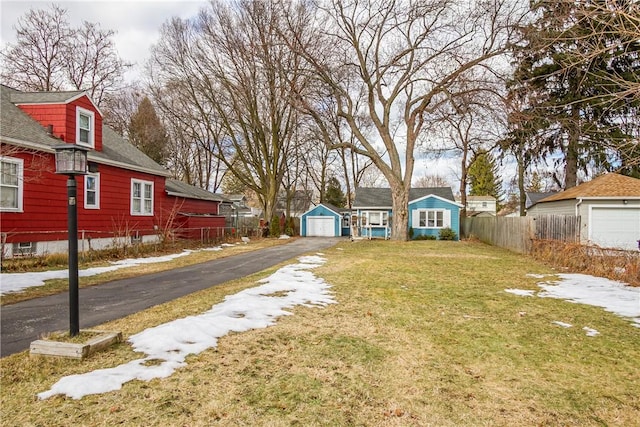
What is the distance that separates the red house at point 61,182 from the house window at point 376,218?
52.1ft

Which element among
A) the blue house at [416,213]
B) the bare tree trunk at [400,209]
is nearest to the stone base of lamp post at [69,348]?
the bare tree trunk at [400,209]

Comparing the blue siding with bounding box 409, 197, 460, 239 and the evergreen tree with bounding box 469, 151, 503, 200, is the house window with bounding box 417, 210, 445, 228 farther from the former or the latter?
the evergreen tree with bounding box 469, 151, 503, 200

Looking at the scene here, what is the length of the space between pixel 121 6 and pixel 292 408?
13017 mm

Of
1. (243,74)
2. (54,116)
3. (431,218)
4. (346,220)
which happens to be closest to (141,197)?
(54,116)

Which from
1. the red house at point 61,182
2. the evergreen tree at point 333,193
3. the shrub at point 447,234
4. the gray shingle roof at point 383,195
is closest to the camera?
the red house at point 61,182

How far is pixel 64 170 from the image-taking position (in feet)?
13.6

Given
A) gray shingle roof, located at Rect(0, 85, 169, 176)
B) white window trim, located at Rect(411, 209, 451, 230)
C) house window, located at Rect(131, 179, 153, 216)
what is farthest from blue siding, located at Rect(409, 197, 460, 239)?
gray shingle roof, located at Rect(0, 85, 169, 176)

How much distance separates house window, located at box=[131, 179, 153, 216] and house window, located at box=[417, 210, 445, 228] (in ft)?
60.5

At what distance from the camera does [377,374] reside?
3537mm

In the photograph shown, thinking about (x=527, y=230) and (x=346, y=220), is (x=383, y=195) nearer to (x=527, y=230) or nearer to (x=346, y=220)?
(x=346, y=220)

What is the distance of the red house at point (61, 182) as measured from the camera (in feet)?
35.9

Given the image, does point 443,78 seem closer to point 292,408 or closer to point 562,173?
point 562,173

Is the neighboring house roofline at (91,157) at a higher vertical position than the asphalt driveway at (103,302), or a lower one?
higher

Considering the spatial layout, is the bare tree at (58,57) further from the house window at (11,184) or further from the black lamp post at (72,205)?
the black lamp post at (72,205)
